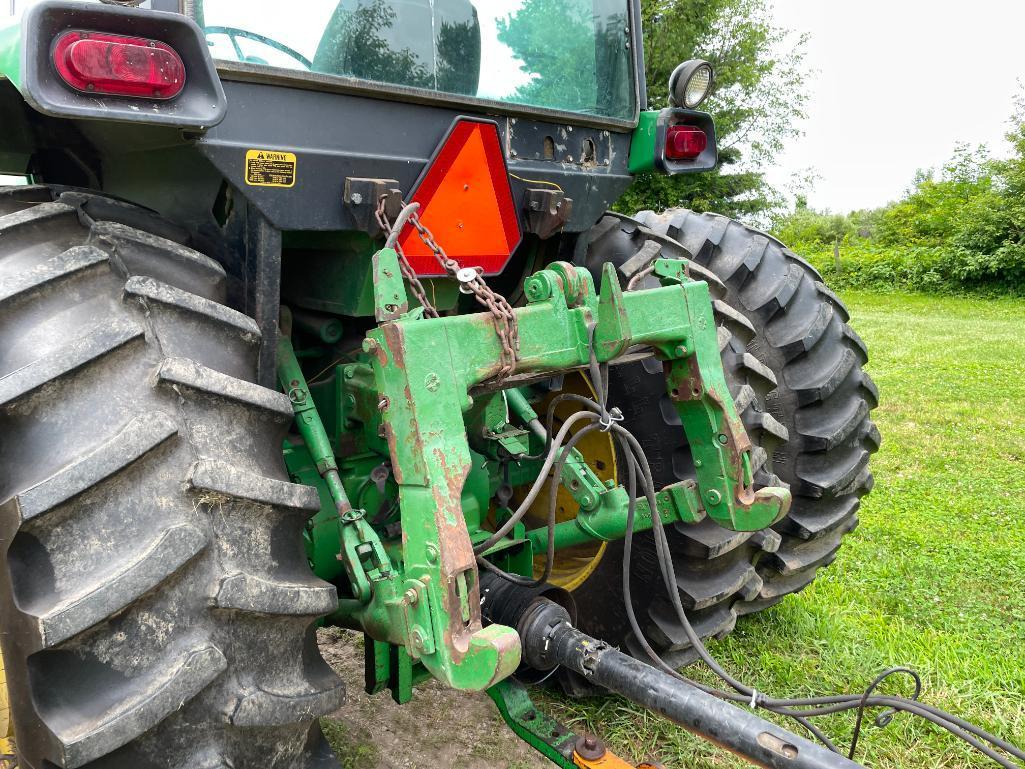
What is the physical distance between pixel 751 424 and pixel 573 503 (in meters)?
0.73

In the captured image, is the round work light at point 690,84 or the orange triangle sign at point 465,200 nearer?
the orange triangle sign at point 465,200

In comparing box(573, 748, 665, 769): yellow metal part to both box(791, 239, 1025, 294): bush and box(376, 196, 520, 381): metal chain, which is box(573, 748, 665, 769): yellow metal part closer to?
box(376, 196, 520, 381): metal chain

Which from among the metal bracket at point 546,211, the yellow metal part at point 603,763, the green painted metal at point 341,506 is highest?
the metal bracket at point 546,211

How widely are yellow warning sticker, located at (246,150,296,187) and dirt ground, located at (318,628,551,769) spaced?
1.59m

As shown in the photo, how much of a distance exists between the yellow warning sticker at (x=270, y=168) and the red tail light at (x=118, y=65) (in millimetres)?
251

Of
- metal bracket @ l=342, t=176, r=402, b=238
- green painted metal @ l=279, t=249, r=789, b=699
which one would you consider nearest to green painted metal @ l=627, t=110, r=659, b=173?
green painted metal @ l=279, t=249, r=789, b=699

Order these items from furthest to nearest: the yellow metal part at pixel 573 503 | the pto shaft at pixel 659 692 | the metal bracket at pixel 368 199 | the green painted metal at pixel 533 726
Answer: the yellow metal part at pixel 573 503 < the green painted metal at pixel 533 726 < the metal bracket at pixel 368 199 < the pto shaft at pixel 659 692

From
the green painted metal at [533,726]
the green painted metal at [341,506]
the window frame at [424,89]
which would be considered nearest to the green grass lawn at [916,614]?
the green painted metal at [533,726]

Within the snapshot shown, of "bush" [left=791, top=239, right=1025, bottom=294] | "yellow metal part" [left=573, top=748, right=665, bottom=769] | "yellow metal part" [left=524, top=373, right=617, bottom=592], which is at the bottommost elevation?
"bush" [left=791, top=239, right=1025, bottom=294]

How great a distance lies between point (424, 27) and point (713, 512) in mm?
1374

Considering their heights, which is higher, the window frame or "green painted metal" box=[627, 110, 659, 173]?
the window frame

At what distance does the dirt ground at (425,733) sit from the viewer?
2492 millimetres

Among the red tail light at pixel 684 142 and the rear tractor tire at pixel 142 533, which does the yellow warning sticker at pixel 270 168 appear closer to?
the rear tractor tire at pixel 142 533

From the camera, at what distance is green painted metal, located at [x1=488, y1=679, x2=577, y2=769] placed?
203 cm
